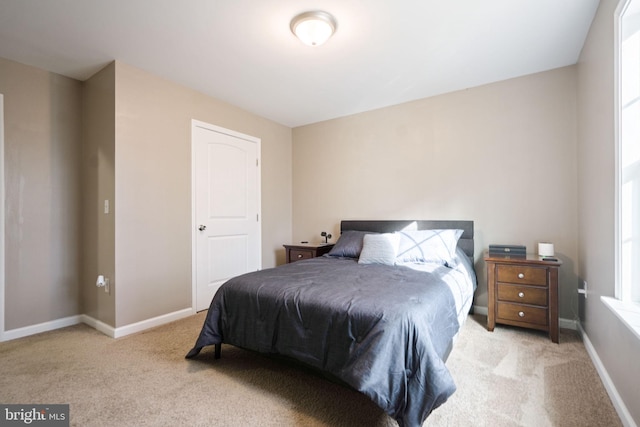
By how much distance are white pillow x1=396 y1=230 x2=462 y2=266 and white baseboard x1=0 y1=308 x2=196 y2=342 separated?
242 cm

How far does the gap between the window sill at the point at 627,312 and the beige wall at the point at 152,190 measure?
136 inches

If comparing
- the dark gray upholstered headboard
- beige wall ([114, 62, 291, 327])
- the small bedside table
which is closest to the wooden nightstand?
the dark gray upholstered headboard

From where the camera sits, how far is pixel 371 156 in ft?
12.8

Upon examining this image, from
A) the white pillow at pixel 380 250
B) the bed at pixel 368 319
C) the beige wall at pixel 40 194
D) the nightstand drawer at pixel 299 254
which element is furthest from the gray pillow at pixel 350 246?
the beige wall at pixel 40 194

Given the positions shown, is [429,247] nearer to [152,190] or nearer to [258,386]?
[258,386]

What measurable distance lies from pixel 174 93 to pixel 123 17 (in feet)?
3.43

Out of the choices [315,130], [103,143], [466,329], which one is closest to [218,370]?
[466,329]

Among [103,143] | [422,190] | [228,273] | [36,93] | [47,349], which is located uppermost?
[36,93]

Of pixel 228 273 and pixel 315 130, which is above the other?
pixel 315 130

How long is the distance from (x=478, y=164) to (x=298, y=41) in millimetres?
2230

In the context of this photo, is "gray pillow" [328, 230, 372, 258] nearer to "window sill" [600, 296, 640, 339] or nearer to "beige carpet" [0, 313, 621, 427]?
"beige carpet" [0, 313, 621, 427]

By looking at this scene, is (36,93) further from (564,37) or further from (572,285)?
(572,285)

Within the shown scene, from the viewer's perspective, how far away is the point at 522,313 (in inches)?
100

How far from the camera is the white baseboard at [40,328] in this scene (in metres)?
2.61
